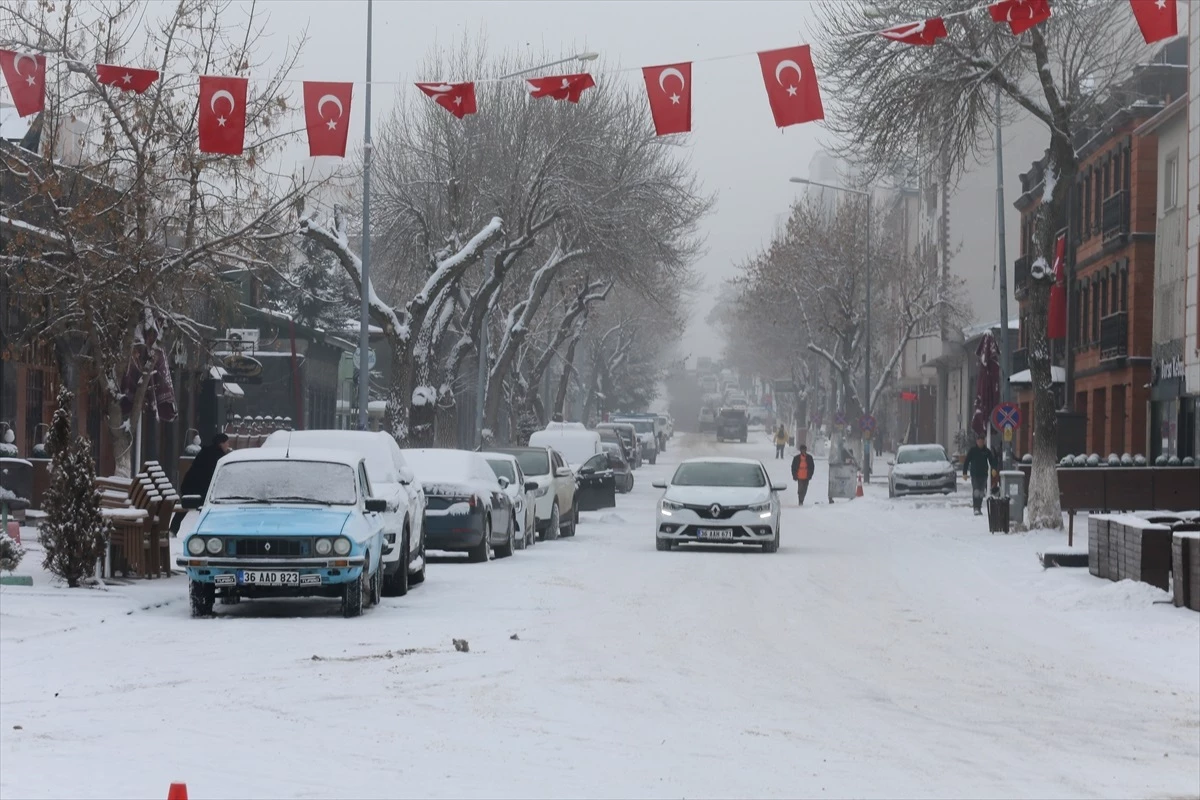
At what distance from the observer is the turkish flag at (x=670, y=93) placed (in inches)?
863

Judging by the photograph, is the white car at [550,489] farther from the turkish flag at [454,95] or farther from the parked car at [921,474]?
the parked car at [921,474]

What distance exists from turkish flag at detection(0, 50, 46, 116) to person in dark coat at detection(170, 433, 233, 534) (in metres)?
4.29

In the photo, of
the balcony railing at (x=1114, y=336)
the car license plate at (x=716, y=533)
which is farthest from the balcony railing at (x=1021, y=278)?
the car license plate at (x=716, y=533)

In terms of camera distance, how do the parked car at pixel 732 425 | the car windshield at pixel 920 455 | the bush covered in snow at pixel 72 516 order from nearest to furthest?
the bush covered in snow at pixel 72 516, the car windshield at pixel 920 455, the parked car at pixel 732 425

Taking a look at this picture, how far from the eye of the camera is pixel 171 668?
13383 millimetres

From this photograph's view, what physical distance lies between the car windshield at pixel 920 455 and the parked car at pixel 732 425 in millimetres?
72289

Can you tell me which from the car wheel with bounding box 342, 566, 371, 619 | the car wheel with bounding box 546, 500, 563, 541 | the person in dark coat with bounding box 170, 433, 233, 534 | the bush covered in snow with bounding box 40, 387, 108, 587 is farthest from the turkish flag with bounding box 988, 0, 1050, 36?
the car wheel with bounding box 546, 500, 563, 541

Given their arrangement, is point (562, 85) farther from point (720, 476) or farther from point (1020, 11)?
point (720, 476)

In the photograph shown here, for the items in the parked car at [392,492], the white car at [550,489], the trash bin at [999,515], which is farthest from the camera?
the trash bin at [999,515]

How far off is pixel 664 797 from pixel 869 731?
2.59 meters

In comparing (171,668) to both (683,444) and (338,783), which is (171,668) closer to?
(338,783)

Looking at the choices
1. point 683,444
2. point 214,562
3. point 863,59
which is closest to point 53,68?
point 214,562

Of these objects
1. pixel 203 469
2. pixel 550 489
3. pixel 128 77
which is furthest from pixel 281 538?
pixel 550 489

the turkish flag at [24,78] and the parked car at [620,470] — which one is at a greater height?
the turkish flag at [24,78]
